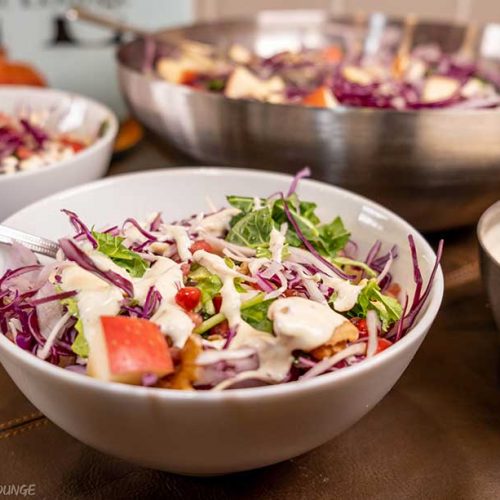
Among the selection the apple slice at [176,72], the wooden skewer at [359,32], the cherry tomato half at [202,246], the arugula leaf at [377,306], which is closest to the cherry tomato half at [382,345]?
the arugula leaf at [377,306]

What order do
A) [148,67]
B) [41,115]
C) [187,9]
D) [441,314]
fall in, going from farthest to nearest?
[187,9]
[148,67]
[41,115]
[441,314]

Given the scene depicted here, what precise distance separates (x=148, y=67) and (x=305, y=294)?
1170 millimetres

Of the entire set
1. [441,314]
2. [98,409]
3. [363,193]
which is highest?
[98,409]

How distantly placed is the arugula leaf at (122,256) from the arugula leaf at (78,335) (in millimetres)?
95

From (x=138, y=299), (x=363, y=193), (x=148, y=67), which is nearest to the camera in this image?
(x=138, y=299)

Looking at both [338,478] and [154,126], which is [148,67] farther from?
[338,478]

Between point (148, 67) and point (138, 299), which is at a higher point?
point (138, 299)

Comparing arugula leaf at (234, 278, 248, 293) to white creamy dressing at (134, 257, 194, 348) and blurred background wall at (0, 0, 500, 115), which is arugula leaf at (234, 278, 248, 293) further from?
blurred background wall at (0, 0, 500, 115)

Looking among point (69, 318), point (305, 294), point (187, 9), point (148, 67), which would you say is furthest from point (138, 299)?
point (187, 9)

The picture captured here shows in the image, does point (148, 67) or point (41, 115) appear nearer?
point (41, 115)

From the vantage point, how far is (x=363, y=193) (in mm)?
1238

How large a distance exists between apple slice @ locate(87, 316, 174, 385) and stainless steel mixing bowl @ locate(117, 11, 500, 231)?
0.58 metres

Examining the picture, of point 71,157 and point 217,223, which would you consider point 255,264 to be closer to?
point 217,223

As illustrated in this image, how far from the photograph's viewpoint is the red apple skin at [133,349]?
0.65 metres
